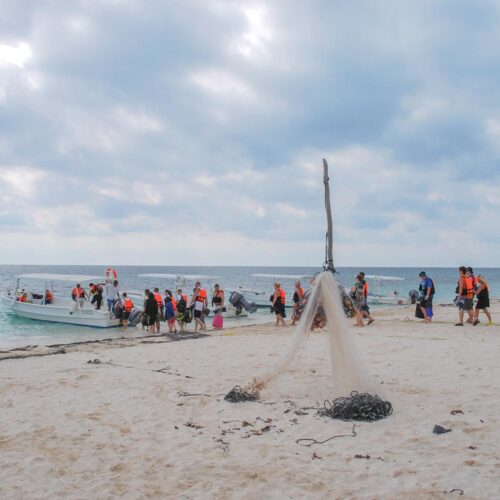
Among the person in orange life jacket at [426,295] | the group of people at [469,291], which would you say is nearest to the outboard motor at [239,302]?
the person in orange life jacket at [426,295]

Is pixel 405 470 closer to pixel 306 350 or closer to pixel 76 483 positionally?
pixel 76 483

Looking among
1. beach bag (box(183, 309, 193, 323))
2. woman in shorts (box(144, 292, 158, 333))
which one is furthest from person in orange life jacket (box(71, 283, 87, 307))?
beach bag (box(183, 309, 193, 323))

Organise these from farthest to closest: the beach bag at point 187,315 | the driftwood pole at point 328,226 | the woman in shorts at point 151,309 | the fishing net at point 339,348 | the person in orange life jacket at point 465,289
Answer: the beach bag at point 187,315 → the woman in shorts at point 151,309 → the person in orange life jacket at point 465,289 → the driftwood pole at point 328,226 → the fishing net at point 339,348

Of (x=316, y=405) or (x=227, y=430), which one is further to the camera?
(x=316, y=405)

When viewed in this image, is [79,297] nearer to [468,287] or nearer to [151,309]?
[151,309]

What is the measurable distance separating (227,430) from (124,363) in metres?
4.82

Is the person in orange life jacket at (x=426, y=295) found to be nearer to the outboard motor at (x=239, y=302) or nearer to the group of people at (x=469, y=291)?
the group of people at (x=469, y=291)

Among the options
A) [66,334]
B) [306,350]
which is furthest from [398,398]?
[66,334]

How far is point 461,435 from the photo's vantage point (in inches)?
205

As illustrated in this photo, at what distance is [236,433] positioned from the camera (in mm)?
5582

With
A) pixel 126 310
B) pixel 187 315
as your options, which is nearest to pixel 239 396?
pixel 187 315

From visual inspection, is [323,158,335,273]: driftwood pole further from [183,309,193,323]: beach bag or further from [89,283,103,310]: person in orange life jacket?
[89,283,103,310]: person in orange life jacket

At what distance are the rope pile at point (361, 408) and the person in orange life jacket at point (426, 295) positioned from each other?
380 inches

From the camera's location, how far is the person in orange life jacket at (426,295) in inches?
613
